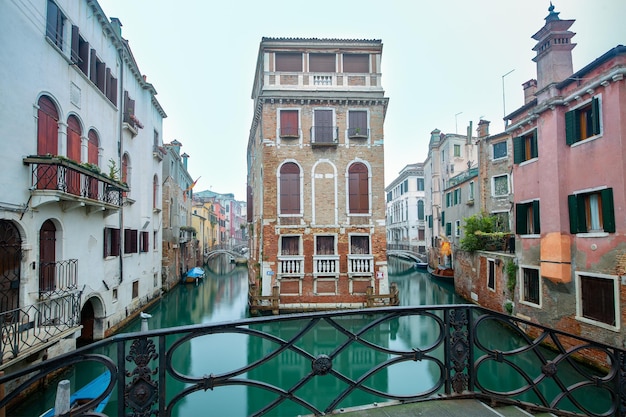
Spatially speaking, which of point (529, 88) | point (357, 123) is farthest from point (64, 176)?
point (529, 88)

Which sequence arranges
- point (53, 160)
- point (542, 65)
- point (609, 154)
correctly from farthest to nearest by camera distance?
point (542, 65) → point (609, 154) → point (53, 160)

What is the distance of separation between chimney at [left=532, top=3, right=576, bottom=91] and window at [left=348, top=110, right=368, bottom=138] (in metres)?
7.23

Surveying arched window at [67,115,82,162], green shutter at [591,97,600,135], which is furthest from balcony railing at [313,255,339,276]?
green shutter at [591,97,600,135]

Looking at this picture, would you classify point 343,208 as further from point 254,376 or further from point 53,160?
point 53,160

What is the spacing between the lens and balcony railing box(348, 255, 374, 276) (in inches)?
648

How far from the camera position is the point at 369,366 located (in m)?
11.5

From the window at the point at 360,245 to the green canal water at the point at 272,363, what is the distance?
117 inches

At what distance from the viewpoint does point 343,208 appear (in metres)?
16.7

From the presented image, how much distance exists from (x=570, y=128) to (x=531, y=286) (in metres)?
5.27

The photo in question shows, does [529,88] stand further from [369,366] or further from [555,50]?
[369,366]

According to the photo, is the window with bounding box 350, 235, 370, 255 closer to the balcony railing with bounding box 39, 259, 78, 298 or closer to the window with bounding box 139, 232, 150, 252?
the window with bounding box 139, 232, 150, 252

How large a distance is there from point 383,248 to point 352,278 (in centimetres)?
195

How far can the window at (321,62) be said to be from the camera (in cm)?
1698

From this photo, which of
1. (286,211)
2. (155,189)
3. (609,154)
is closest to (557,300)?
(609,154)
